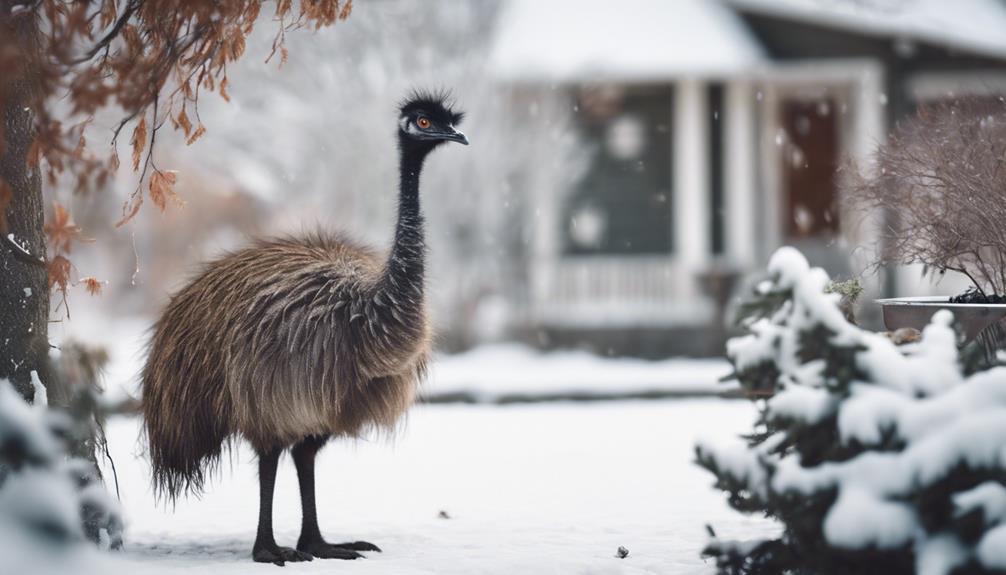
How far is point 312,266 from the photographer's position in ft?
18.8

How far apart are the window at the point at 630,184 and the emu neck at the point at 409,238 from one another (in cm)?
1393

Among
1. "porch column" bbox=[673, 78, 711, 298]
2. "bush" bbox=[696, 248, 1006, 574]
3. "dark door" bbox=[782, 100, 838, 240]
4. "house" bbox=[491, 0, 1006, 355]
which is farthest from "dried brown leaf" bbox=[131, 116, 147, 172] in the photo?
"dark door" bbox=[782, 100, 838, 240]

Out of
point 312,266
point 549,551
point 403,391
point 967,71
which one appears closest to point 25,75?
point 312,266

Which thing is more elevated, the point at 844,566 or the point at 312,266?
the point at 312,266

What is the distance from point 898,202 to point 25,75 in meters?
3.91

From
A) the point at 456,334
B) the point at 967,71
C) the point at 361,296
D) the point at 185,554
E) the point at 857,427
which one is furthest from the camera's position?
the point at 967,71

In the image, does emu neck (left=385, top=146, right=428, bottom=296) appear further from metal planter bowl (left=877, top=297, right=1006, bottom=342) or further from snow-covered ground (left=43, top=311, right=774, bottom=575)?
metal planter bowl (left=877, top=297, right=1006, bottom=342)

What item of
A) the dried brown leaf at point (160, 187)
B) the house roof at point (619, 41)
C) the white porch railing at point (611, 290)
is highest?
the house roof at point (619, 41)

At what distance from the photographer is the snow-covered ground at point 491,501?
5547mm

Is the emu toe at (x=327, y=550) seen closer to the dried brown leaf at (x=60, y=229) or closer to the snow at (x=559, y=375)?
the dried brown leaf at (x=60, y=229)

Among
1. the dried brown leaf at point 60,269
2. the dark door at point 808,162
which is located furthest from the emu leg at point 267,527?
the dark door at point 808,162

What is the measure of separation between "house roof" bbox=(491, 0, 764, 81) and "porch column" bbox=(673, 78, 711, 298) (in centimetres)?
61

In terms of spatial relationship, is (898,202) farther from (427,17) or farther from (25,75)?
(427,17)

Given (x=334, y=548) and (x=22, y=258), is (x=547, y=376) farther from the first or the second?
(x=22, y=258)
